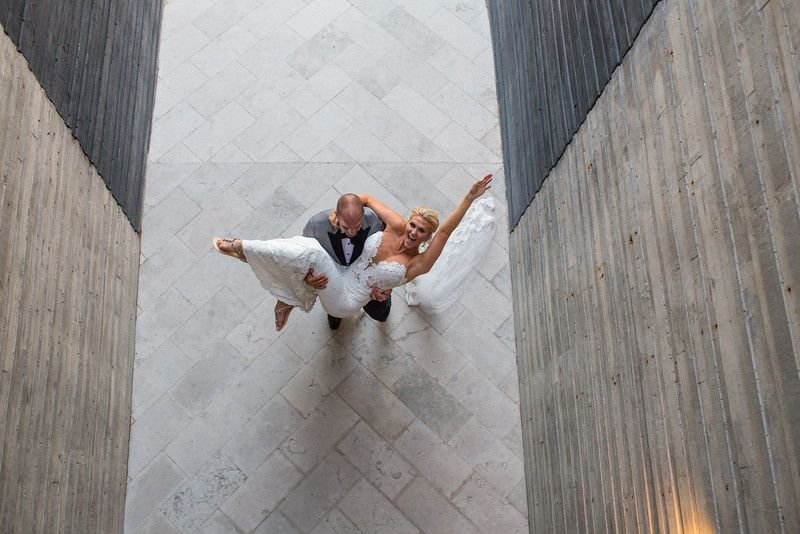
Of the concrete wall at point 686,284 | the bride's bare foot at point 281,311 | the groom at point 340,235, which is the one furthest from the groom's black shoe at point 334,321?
the concrete wall at point 686,284

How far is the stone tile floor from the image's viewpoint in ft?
16.2

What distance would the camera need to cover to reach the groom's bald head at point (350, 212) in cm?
375

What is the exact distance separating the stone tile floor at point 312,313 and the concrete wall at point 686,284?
1281 millimetres

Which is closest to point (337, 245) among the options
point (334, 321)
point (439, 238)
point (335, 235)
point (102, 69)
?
point (335, 235)

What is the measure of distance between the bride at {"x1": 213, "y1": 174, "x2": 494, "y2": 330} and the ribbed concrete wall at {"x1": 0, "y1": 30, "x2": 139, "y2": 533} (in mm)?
826

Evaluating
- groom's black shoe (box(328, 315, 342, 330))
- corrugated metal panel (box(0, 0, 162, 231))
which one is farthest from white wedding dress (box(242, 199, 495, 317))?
corrugated metal panel (box(0, 0, 162, 231))

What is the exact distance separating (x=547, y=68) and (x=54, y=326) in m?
3.24

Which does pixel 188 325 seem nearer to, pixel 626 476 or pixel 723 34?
pixel 626 476

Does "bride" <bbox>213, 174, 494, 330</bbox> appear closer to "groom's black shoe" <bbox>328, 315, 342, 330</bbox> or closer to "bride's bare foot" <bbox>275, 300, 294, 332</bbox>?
"bride's bare foot" <bbox>275, 300, 294, 332</bbox>

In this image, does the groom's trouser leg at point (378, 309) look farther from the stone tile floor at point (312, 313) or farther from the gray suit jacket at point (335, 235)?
the gray suit jacket at point (335, 235)

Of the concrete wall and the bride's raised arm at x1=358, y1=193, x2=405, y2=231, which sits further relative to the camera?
the bride's raised arm at x1=358, y1=193, x2=405, y2=231

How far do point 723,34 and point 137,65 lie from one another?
4373mm

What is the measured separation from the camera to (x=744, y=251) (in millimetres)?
2191

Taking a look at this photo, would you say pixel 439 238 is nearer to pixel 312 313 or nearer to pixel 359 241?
pixel 359 241
